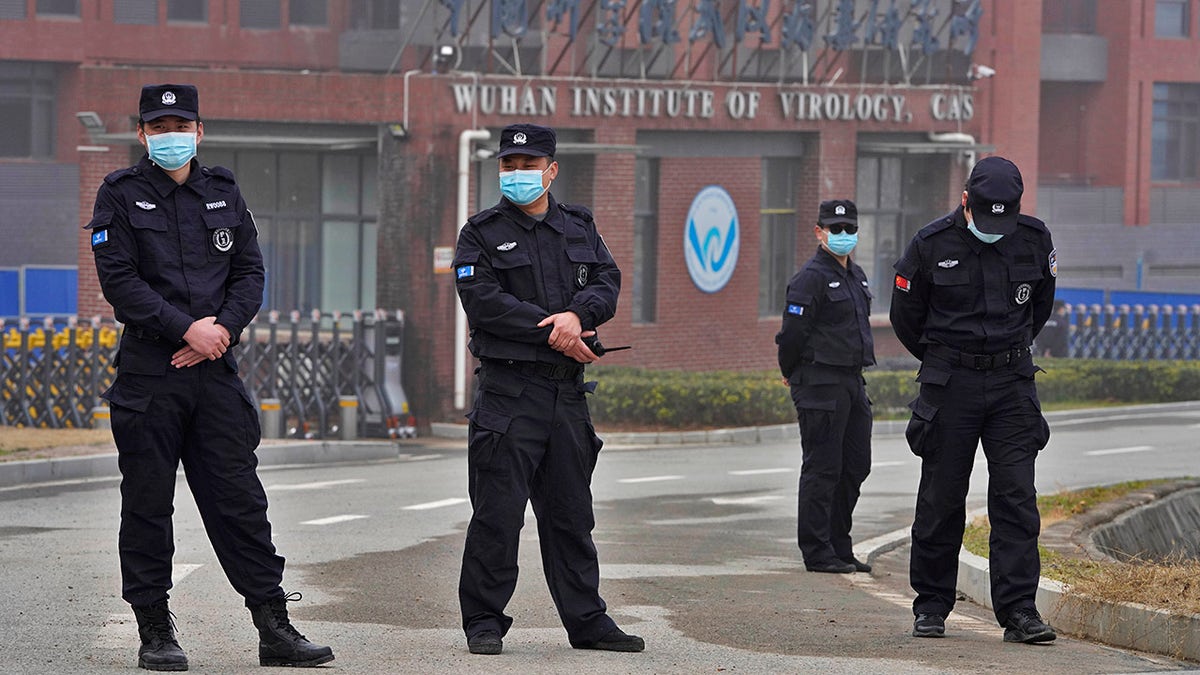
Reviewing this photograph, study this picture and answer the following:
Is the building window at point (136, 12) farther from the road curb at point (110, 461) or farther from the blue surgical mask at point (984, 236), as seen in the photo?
the blue surgical mask at point (984, 236)

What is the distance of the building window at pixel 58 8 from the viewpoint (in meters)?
44.7

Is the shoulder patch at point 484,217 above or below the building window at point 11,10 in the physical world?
below

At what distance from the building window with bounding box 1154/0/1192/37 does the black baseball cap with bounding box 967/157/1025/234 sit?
1772 inches

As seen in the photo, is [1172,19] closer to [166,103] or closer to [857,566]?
[857,566]

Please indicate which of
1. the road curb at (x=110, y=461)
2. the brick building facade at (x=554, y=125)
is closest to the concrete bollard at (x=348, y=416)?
the brick building facade at (x=554, y=125)

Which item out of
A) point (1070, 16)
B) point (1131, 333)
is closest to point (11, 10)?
point (1131, 333)

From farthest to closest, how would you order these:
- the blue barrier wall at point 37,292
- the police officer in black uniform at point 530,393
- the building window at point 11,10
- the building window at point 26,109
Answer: the building window at point 26,109
the building window at point 11,10
the blue barrier wall at point 37,292
the police officer in black uniform at point 530,393

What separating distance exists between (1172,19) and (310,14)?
22085 millimetres

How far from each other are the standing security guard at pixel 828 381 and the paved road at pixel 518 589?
1.06 ft

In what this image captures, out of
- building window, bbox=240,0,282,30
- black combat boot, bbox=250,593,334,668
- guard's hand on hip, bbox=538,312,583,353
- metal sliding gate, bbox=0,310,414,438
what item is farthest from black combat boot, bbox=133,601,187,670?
building window, bbox=240,0,282,30

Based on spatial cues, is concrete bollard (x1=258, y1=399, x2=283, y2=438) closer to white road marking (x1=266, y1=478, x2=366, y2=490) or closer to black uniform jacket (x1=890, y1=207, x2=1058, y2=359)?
white road marking (x1=266, y1=478, x2=366, y2=490)

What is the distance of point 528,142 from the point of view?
312 inches

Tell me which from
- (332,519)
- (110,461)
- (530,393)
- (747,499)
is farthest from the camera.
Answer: (110,461)

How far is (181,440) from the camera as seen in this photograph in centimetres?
732
